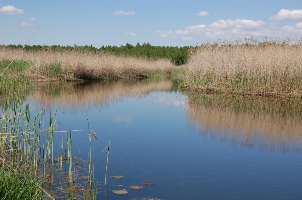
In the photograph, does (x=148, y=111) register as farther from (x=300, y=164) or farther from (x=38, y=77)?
(x=38, y=77)

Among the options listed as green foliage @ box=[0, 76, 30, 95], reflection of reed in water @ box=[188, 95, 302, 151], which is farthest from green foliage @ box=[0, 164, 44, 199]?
green foliage @ box=[0, 76, 30, 95]

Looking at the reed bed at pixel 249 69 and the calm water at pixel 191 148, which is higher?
the reed bed at pixel 249 69

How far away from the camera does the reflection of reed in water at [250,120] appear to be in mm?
10059

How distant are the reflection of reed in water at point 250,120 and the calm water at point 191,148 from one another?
0.02 metres

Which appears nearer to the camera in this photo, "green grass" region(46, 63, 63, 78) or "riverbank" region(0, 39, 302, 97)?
"riverbank" region(0, 39, 302, 97)

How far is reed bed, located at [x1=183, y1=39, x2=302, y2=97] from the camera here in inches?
683

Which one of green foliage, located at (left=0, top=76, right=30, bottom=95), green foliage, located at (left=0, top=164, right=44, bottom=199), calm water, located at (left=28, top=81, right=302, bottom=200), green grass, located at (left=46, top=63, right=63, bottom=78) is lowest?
calm water, located at (left=28, top=81, right=302, bottom=200)

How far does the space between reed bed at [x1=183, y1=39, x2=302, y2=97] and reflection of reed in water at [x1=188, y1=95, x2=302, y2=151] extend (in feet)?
3.64

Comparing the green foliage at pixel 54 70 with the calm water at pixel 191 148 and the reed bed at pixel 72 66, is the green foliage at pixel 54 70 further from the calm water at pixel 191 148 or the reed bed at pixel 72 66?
the calm water at pixel 191 148

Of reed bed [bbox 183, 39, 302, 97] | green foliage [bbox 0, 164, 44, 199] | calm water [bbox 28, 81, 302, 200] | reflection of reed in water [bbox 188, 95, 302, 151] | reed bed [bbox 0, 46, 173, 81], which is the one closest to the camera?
green foliage [bbox 0, 164, 44, 199]

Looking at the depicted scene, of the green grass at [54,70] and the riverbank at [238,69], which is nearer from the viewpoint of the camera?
the riverbank at [238,69]

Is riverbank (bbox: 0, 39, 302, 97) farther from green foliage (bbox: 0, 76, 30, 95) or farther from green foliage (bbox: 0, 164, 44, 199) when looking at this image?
green foliage (bbox: 0, 164, 44, 199)

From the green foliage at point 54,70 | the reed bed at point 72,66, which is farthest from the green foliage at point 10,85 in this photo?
the green foliage at point 54,70

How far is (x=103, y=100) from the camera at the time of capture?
17.0 meters
